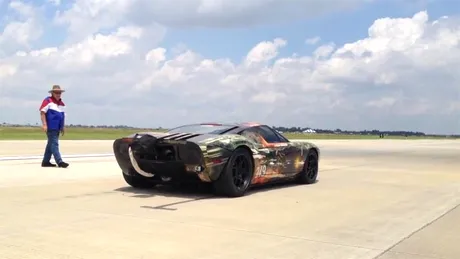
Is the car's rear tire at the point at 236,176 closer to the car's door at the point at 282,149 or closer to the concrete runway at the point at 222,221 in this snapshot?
the concrete runway at the point at 222,221

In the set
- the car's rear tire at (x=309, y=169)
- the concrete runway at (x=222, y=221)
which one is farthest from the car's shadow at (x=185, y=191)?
the car's rear tire at (x=309, y=169)

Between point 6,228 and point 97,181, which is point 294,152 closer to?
point 97,181

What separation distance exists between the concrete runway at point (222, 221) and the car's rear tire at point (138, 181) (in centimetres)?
14

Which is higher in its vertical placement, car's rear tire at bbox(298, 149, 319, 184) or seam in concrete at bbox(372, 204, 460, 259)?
car's rear tire at bbox(298, 149, 319, 184)

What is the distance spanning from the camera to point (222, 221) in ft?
22.2

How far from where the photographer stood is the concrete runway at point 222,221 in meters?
5.29

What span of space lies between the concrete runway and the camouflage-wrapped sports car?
0.98 feet

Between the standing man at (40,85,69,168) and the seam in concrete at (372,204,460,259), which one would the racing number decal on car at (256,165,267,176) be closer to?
the seam in concrete at (372,204,460,259)

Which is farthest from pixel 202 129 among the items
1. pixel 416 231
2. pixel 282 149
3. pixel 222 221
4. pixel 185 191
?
A: pixel 416 231

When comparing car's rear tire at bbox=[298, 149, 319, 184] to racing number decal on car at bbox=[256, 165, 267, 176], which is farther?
car's rear tire at bbox=[298, 149, 319, 184]

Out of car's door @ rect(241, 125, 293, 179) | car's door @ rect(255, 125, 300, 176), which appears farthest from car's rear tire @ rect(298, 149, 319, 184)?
car's door @ rect(241, 125, 293, 179)

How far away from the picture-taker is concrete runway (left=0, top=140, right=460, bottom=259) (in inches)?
208

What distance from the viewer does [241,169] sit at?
9.05 metres

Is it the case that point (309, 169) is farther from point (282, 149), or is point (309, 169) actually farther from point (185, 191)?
point (185, 191)
